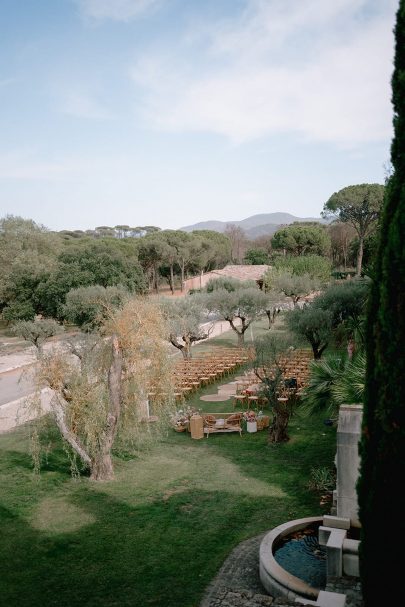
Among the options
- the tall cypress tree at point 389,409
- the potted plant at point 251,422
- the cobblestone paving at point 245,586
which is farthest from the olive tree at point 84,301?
the tall cypress tree at point 389,409

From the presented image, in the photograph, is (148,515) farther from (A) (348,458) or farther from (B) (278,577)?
(A) (348,458)

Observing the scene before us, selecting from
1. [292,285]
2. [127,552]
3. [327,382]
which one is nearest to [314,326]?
[327,382]

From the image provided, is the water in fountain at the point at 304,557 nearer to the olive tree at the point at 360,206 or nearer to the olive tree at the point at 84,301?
the olive tree at the point at 84,301

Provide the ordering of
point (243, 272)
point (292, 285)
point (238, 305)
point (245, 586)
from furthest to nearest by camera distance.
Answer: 1. point (243, 272)
2. point (292, 285)
3. point (238, 305)
4. point (245, 586)

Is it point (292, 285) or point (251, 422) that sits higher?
point (292, 285)

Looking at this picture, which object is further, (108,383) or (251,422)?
(251,422)

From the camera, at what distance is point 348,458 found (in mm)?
9195

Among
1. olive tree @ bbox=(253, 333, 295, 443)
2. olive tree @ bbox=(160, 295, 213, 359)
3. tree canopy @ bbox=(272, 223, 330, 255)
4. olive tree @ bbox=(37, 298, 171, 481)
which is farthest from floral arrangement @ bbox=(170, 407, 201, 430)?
tree canopy @ bbox=(272, 223, 330, 255)

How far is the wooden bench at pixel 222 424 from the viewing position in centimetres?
1730

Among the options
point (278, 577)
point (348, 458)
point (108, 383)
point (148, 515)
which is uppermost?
point (108, 383)

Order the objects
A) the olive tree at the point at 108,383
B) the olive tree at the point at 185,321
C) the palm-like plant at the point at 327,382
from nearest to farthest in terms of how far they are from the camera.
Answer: the palm-like plant at the point at 327,382
the olive tree at the point at 108,383
the olive tree at the point at 185,321

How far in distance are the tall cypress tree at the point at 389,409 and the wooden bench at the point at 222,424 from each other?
11390mm

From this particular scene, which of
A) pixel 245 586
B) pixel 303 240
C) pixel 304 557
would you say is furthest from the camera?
pixel 303 240

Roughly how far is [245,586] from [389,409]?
5031 millimetres
